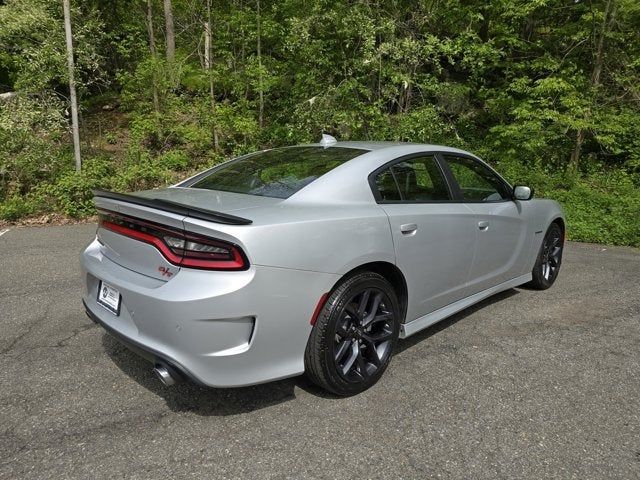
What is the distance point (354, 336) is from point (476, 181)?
6.20 feet

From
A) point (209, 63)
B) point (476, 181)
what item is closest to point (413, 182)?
point (476, 181)

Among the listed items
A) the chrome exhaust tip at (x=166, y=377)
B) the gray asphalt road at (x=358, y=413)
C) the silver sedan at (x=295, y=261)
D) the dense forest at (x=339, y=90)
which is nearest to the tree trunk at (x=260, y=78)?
the dense forest at (x=339, y=90)

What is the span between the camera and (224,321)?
2.15m

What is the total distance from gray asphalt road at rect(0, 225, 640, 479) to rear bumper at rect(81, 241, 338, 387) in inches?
14.1

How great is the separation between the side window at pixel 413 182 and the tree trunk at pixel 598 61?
7.54 m

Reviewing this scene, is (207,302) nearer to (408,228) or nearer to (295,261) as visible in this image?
(295,261)

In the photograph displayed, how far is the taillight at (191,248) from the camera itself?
216 centimetres

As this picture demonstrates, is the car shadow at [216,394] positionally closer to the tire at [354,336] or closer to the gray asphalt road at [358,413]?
the gray asphalt road at [358,413]

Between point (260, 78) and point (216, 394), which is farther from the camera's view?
point (260, 78)

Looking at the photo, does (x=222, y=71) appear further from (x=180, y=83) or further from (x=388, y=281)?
(x=388, y=281)

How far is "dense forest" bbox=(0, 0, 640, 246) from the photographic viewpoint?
351 inches

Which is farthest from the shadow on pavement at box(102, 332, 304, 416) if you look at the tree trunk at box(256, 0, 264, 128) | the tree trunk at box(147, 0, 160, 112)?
the tree trunk at box(147, 0, 160, 112)

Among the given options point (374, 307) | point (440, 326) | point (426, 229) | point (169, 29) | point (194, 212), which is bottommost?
point (440, 326)

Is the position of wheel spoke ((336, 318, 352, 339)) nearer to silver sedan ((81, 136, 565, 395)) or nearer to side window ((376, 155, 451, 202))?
silver sedan ((81, 136, 565, 395))
